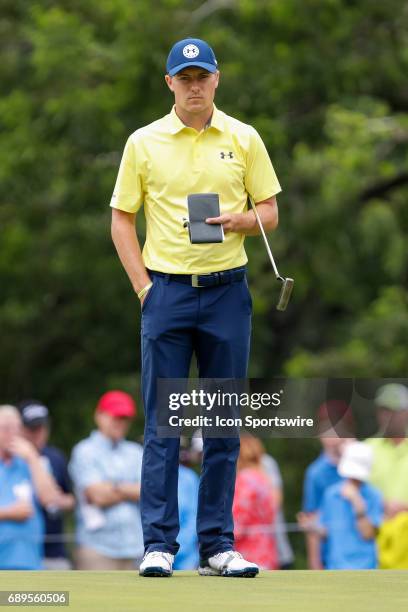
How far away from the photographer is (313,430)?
6.41m

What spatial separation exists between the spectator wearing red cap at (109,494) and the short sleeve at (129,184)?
4617mm

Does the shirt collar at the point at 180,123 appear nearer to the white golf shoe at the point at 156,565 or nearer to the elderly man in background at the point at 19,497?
the white golf shoe at the point at 156,565

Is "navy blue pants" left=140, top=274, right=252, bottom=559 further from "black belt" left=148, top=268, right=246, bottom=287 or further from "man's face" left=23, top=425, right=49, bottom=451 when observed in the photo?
"man's face" left=23, top=425, right=49, bottom=451

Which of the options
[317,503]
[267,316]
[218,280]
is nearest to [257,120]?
[267,316]

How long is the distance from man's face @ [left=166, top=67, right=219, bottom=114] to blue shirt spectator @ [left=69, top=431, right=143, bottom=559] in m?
4.78

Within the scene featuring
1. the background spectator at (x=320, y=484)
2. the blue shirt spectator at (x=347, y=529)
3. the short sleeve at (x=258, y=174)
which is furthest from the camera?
the background spectator at (x=320, y=484)

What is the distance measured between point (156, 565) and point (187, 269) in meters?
1.15

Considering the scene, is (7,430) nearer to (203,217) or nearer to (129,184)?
(129,184)

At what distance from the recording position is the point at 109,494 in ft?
36.4

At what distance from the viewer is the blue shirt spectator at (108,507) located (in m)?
11.1

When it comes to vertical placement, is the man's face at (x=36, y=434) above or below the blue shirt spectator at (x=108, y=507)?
above

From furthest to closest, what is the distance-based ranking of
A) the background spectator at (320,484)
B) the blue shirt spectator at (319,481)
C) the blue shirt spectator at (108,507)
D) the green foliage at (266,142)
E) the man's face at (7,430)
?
the green foliage at (266,142)
the blue shirt spectator at (319,481)
the blue shirt spectator at (108,507)
the background spectator at (320,484)
the man's face at (7,430)

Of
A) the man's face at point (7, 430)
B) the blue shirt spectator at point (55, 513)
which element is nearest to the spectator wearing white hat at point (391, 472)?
the man's face at point (7, 430)

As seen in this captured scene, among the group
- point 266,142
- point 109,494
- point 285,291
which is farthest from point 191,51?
point 266,142
